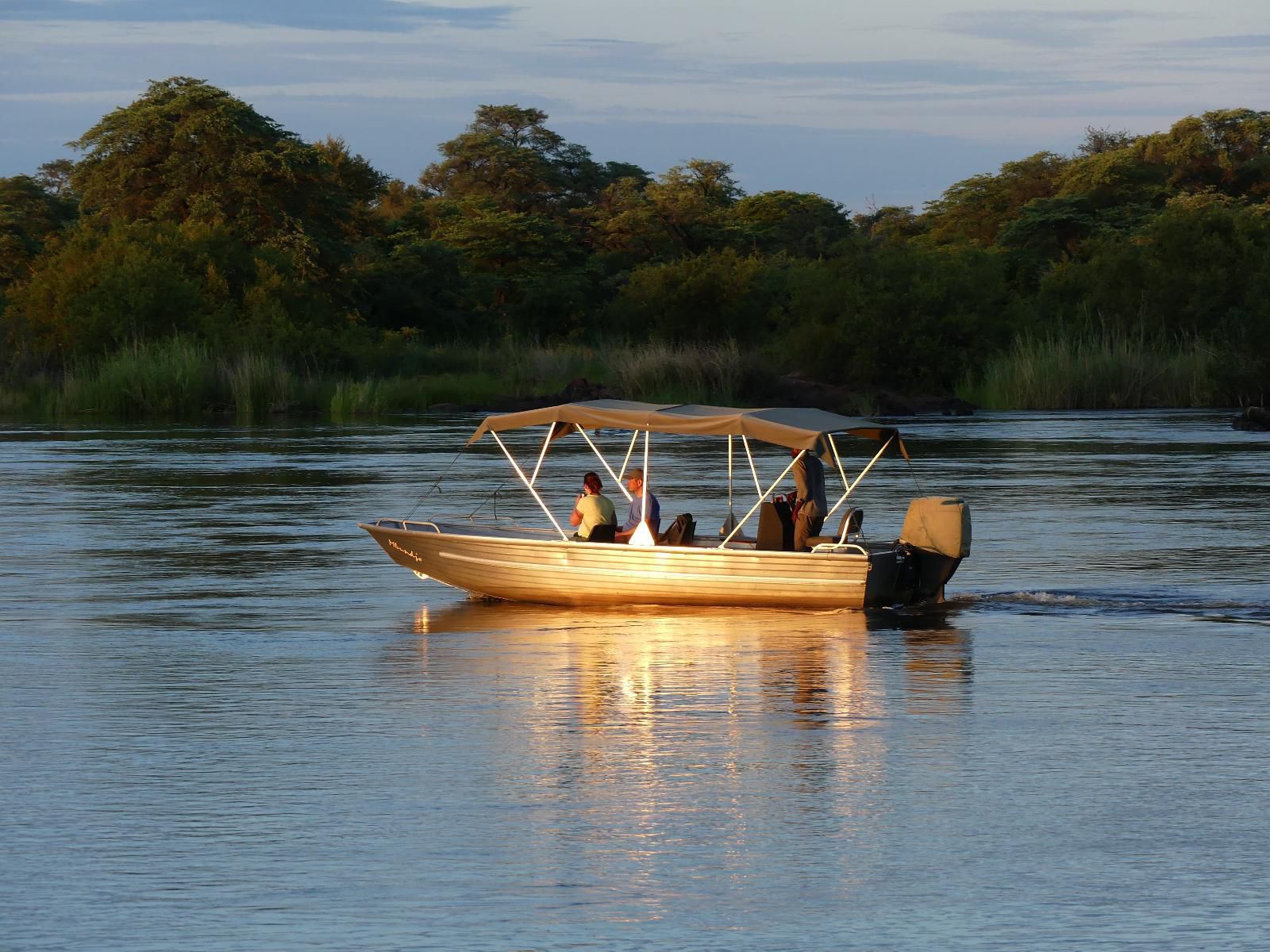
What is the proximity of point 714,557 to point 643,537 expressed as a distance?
88 cm

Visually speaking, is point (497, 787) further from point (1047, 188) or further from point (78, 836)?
point (1047, 188)

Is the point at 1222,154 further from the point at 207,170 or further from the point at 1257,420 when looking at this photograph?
the point at 1257,420

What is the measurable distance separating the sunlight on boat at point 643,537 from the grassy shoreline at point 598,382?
45.9 metres

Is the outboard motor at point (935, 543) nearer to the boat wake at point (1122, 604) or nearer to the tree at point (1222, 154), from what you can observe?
the boat wake at point (1122, 604)

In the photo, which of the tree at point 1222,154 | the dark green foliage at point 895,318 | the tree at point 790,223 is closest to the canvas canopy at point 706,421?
the dark green foliage at point 895,318

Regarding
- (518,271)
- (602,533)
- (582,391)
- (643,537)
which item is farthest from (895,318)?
(643,537)

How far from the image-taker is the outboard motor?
16.9m

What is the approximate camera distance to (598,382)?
224 feet

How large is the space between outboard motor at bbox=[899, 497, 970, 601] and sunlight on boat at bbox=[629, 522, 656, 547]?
84.7 inches

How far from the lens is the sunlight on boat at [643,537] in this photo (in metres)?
17.2

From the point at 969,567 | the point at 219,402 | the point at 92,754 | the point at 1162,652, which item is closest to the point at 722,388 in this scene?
the point at 219,402

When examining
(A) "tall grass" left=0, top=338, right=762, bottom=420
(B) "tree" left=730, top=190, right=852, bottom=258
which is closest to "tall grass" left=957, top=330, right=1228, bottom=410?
(A) "tall grass" left=0, top=338, right=762, bottom=420

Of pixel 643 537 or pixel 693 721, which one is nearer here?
pixel 693 721

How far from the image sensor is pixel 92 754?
409 inches
